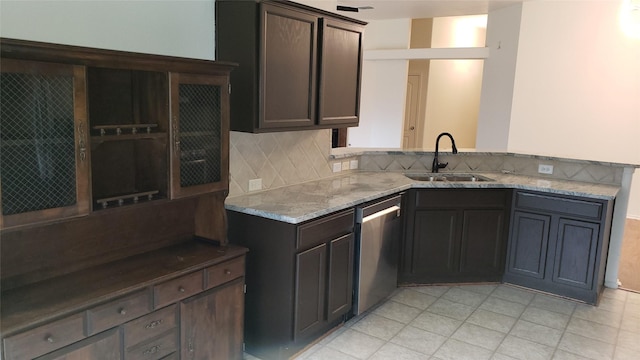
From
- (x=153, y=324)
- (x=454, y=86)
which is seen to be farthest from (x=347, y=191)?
(x=454, y=86)

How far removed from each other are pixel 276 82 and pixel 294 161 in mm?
830

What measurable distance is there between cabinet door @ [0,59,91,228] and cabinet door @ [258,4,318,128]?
3.75ft

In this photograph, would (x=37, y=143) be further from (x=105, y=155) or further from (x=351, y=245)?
(x=351, y=245)

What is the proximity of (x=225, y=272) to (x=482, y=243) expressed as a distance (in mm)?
2459

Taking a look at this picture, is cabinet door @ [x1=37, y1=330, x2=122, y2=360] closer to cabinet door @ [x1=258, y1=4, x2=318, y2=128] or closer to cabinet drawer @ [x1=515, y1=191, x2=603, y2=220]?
cabinet door @ [x1=258, y1=4, x2=318, y2=128]

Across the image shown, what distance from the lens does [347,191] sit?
341cm

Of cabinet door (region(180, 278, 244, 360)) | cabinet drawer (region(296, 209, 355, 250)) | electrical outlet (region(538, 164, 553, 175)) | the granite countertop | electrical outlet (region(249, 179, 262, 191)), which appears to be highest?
electrical outlet (region(538, 164, 553, 175))

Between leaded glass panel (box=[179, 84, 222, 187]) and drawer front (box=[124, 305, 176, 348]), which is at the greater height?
leaded glass panel (box=[179, 84, 222, 187])

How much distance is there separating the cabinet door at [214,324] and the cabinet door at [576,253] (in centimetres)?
267

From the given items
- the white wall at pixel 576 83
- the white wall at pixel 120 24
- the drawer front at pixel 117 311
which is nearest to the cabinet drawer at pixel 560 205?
the white wall at pixel 576 83

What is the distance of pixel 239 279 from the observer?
262 cm

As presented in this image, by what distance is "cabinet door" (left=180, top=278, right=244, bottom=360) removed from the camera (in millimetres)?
2338

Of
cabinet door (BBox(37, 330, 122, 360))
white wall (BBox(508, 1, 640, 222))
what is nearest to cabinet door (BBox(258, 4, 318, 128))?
cabinet door (BBox(37, 330, 122, 360))

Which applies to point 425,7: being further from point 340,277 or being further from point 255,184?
point 340,277
